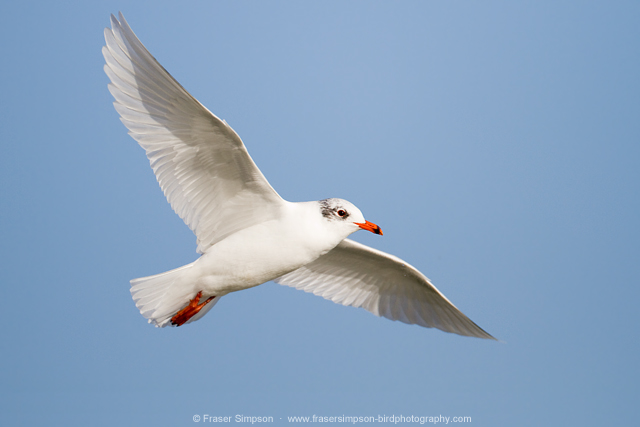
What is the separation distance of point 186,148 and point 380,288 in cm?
327

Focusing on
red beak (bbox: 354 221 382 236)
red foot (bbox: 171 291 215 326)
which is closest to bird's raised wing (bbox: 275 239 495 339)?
red beak (bbox: 354 221 382 236)

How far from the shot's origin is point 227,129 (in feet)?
18.7

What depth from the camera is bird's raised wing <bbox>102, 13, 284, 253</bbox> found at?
575cm

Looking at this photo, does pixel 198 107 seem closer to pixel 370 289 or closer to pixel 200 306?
pixel 200 306

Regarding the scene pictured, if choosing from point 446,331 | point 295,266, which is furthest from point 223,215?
point 446,331

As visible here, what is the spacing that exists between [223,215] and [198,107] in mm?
1242

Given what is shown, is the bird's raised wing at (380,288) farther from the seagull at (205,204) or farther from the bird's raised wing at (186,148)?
the bird's raised wing at (186,148)

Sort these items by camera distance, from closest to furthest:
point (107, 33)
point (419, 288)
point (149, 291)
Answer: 1. point (107, 33)
2. point (149, 291)
3. point (419, 288)

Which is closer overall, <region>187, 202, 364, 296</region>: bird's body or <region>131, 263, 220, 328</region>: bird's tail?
<region>187, 202, 364, 296</region>: bird's body

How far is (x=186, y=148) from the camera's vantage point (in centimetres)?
610

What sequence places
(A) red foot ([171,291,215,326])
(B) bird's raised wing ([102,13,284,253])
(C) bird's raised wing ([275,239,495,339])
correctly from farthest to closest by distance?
1. (C) bird's raised wing ([275,239,495,339])
2. (A) red foot ([171,291,215,326])
3. (B) bird's raised wing ([102,13,284,253])

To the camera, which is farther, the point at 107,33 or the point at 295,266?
the point at 295,266

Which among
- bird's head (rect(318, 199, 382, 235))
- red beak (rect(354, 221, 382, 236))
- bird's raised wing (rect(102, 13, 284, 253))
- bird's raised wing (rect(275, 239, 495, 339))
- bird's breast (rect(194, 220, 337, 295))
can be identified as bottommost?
bird's raised wing (rect(275, 239, 495, 339))

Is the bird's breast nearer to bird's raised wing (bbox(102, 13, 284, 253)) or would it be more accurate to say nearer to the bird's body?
the bird's body
